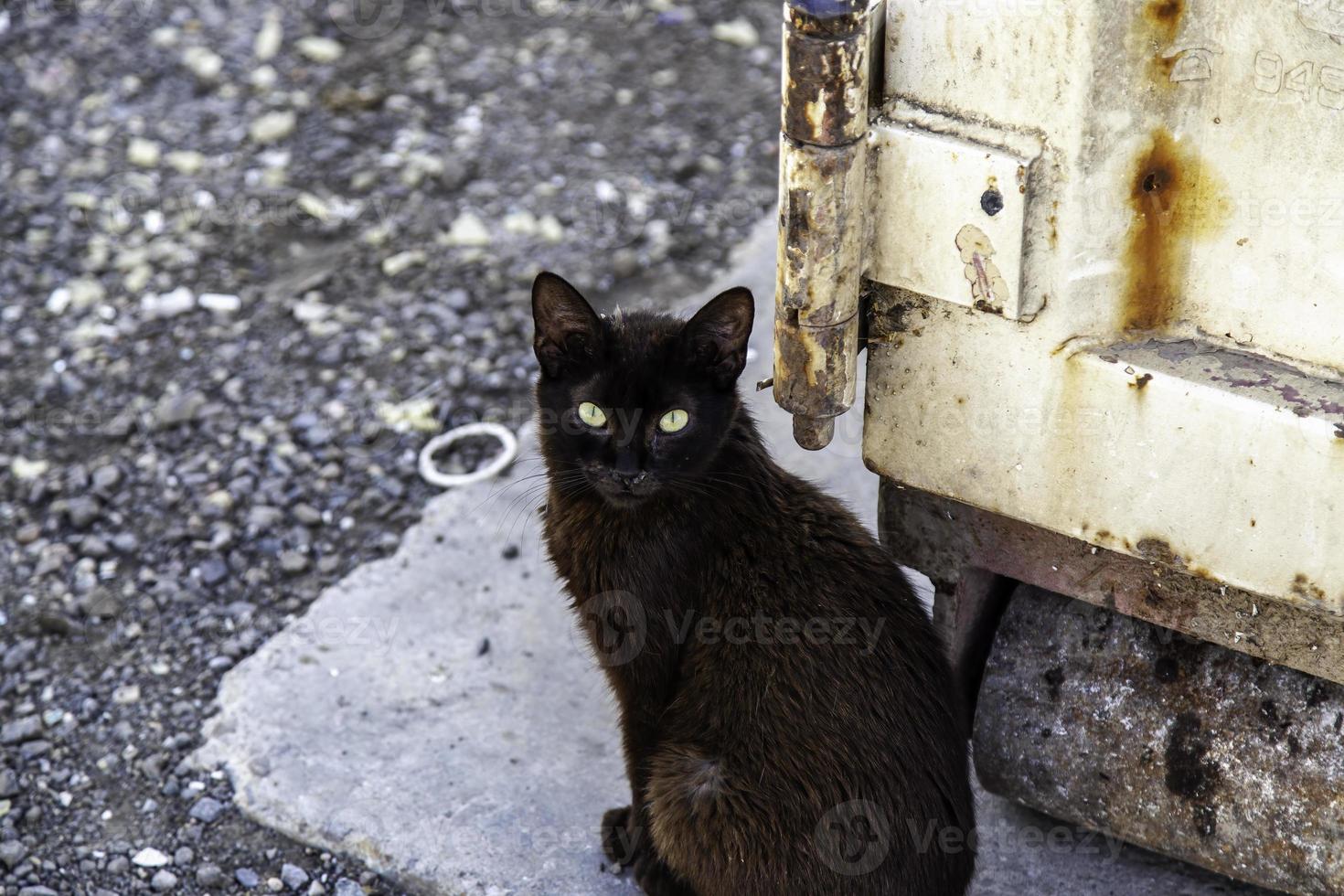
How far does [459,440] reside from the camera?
13.4ft

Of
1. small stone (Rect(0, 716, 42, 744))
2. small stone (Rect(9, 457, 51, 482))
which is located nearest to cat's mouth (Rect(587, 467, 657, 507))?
small stone (Rect(0, 716, 42, 744))

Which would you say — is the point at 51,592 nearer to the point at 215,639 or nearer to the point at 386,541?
the point at 215,639

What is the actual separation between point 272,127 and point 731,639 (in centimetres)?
345

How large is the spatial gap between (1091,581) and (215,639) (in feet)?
6.78

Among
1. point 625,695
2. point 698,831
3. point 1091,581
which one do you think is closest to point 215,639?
point 625,695

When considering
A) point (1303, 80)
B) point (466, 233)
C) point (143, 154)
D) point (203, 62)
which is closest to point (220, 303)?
point (466, 233)

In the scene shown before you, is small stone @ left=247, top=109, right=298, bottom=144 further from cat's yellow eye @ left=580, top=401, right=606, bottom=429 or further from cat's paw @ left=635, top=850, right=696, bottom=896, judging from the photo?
cat's paw @ left=635, top=850, right=696, bottom=896

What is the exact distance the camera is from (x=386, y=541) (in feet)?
12.3

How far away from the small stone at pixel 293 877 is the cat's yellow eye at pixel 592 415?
3.56ft

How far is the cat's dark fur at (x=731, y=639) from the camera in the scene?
2465 mm

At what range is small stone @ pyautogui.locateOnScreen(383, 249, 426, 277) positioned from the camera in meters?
4.66

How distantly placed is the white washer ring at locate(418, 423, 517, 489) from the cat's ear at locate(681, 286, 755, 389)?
134cm

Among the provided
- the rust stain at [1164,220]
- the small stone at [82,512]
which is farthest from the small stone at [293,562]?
the rust stain at [1164,220]

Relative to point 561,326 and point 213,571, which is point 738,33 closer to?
point 213,571
